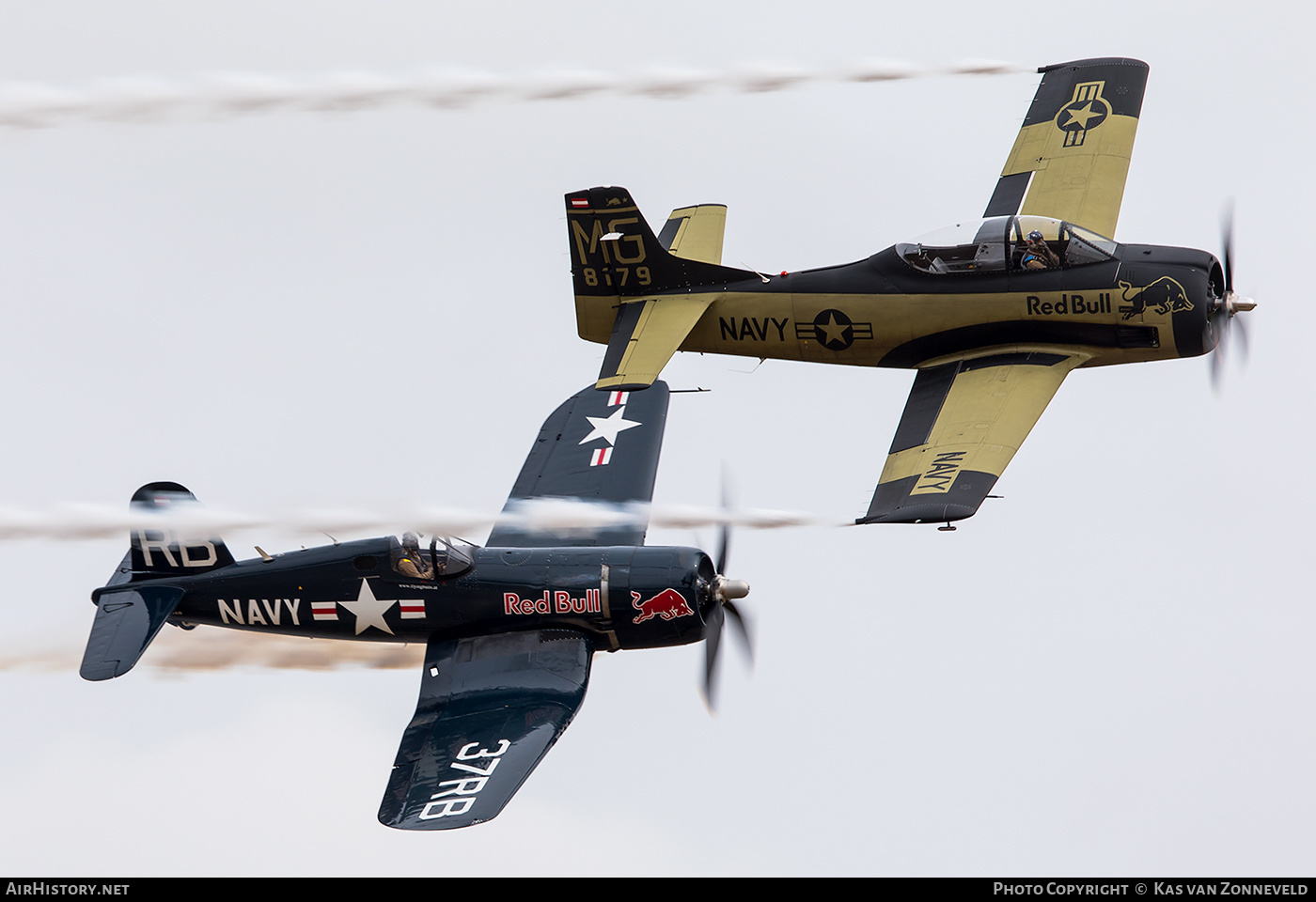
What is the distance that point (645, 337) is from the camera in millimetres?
25203

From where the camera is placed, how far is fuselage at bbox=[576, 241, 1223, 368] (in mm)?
23969

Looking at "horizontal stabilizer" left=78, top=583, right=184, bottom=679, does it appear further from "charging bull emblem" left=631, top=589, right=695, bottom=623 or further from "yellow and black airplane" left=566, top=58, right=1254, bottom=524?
"yellow and black airplane" left=566, top=58, right=1254, bottom=524

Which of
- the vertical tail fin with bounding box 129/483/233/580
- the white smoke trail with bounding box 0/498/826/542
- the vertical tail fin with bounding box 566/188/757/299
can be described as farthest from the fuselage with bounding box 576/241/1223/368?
the vertical tail fin with bounding box 129/483/233/580

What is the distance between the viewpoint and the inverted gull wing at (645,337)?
80.7 ft

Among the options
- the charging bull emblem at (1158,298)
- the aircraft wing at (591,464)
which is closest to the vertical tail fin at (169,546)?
the aircraft wing at (591,464)

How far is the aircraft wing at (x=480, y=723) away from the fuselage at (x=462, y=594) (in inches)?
9.2

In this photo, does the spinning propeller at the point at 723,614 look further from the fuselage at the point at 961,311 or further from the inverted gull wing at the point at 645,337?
the fuselage at the point at 961,311

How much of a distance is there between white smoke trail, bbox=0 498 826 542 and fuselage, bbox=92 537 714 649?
351 millimetres

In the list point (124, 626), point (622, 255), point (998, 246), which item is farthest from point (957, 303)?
point (124, 626)

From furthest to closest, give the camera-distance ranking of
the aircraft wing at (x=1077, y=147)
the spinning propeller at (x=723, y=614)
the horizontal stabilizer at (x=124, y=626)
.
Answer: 1. the aircraft wing at (x=1077, y=147)
2. the horizontal stabilizer at (x=124, y=626)
3. the spinning propeller at (x=723, y=614)

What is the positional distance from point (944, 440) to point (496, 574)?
16.3 ft

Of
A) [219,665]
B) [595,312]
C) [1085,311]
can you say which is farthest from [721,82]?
[219,665]

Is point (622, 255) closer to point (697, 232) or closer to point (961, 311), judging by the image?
point (697, 232)

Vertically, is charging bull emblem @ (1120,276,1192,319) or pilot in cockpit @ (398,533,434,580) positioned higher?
charging bull emblem @ (1120,276,1192,319)
